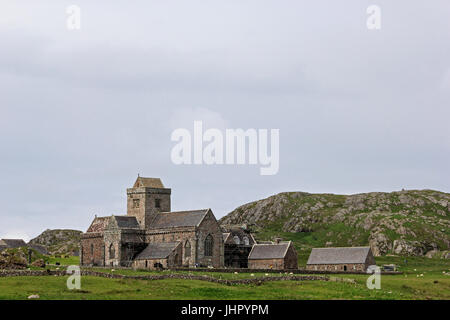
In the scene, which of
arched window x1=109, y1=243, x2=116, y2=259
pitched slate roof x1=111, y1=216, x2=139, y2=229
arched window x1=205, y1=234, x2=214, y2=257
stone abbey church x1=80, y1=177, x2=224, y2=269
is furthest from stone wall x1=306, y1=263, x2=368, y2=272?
arched window x1=109, y1=243, x2=116, y2=259

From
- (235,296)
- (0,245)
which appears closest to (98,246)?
(0,245)

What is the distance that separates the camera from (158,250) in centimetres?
11306

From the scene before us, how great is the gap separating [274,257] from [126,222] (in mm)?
24363

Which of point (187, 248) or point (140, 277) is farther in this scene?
point (187, 248)

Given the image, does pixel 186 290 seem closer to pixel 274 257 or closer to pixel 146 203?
pixel 274 257

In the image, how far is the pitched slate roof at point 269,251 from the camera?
120 m

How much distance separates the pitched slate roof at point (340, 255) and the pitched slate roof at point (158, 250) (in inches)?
1064

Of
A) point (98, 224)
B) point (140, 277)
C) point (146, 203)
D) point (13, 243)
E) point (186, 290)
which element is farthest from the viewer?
point (13, 243)

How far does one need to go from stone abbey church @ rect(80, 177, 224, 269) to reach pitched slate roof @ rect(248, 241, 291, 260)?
8966 millimetres

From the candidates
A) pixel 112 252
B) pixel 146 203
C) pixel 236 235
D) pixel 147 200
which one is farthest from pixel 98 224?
pixel 236 235

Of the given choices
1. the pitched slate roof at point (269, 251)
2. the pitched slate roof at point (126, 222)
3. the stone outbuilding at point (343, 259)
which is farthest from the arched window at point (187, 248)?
the stone outbuilding at point (343, 259)

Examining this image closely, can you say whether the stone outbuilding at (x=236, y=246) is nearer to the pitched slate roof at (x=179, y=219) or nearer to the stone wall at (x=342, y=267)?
the pitched slate roof at (x=179, y=219)
